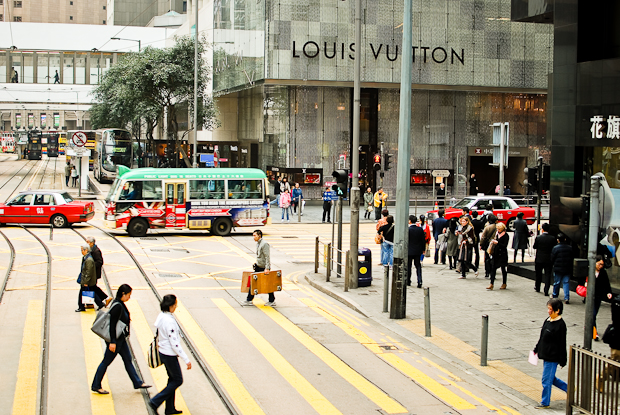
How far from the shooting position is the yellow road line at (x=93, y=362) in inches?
355

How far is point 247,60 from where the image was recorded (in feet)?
146

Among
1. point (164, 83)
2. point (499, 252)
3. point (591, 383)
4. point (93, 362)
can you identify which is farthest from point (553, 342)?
point (164, 83)

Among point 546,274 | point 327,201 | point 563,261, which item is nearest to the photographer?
point 563,261

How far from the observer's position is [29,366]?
10734mm

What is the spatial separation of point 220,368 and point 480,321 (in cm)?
584

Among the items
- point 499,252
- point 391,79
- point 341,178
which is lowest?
point 499,252

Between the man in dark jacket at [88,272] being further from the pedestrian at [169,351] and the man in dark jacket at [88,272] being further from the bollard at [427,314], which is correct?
the bollard at [427,314]

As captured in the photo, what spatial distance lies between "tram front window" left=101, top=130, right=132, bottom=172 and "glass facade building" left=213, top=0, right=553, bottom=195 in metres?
11.5

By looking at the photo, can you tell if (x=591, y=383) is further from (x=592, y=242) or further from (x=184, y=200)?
(x=184, y=200)

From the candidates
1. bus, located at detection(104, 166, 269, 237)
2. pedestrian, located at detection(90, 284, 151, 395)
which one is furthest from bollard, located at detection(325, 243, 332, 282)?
pedestrian, located at detection(90, 284, 151, 395)

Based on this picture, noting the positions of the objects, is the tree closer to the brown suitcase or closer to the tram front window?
the tram front window

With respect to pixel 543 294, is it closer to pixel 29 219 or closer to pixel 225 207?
pixel 225 207

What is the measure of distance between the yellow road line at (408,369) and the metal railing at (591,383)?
141 centimetres

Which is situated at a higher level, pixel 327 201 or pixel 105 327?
pixel 327 201
